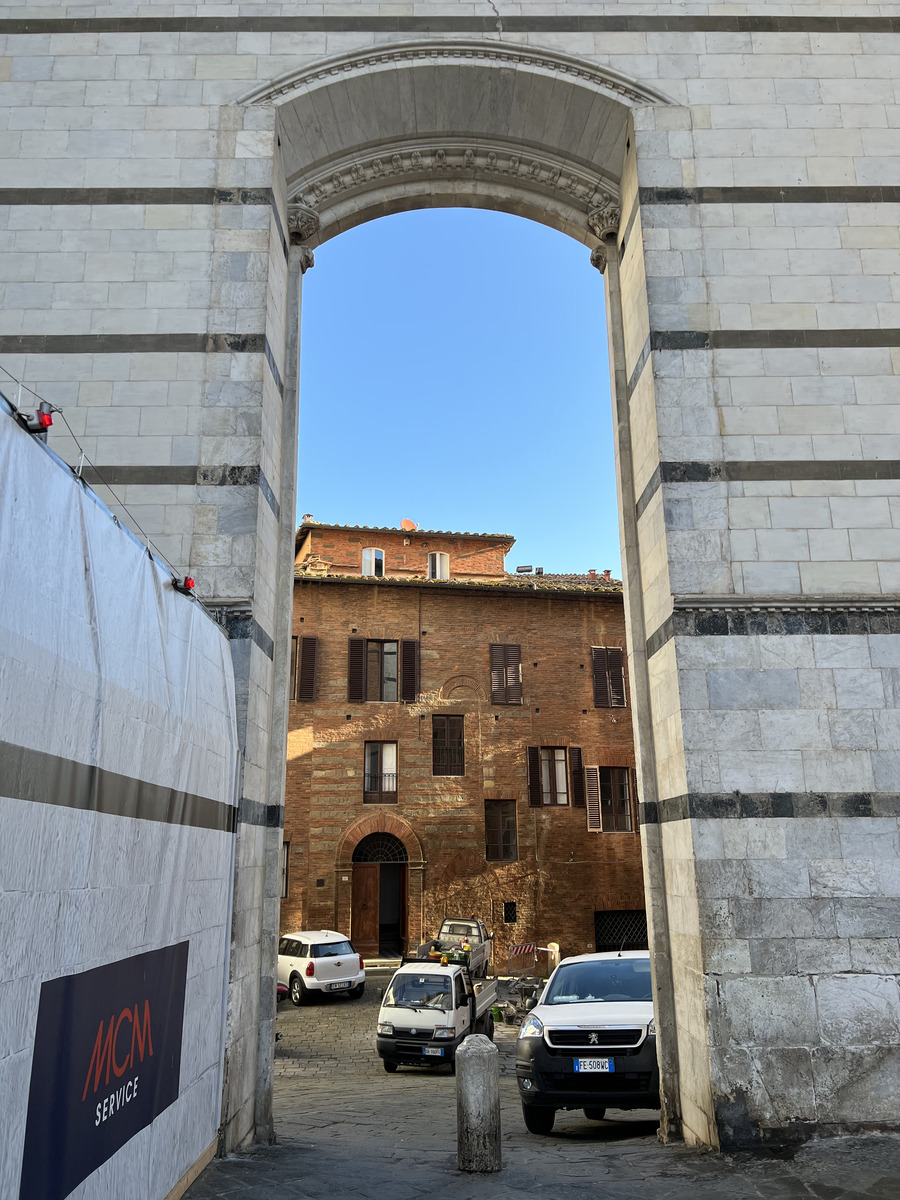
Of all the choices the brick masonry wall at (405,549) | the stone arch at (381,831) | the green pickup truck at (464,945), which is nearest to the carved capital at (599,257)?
the green pickup truck at (464,945)

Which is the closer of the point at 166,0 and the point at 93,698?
the point at 93,698

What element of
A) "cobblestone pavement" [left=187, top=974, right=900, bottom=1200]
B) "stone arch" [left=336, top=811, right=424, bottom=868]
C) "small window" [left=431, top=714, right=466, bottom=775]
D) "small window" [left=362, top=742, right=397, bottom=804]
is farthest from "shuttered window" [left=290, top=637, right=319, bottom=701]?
"cobblestone pavement" [left=187, top=974, right=900, bottom=1200]

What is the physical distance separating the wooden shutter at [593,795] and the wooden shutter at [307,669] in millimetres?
9092

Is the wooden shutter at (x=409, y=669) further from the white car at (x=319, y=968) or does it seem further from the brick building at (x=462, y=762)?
the white car at (x=319, y=968)

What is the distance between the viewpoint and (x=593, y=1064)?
8188mm

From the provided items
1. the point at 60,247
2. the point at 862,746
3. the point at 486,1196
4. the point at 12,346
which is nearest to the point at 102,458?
Result: the point at 12,346

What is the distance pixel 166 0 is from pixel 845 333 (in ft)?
26.5

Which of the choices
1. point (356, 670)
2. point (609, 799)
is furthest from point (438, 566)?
point (609, 799)

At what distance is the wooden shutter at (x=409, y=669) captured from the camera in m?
27.9

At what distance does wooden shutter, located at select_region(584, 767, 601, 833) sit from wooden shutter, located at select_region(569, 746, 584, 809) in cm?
16

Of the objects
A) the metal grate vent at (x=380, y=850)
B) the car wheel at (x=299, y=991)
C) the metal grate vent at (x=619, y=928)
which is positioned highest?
the metal grate vent at (x=380, y=850)

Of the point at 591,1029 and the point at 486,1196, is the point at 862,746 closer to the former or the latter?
the point at 591,1029

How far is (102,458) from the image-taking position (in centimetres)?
820

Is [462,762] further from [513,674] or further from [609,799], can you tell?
[609,799]
